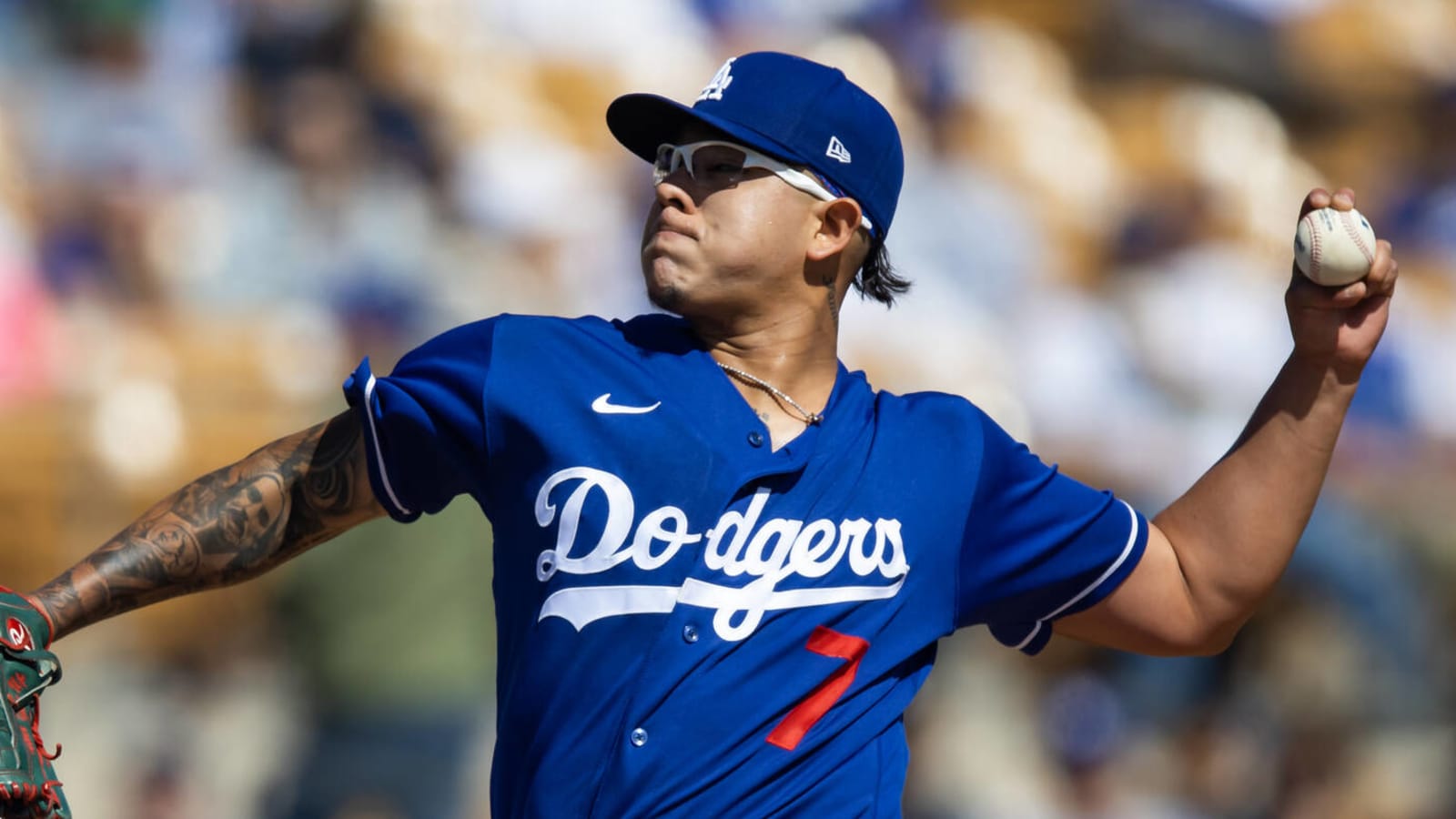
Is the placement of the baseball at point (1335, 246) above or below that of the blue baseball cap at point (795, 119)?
below

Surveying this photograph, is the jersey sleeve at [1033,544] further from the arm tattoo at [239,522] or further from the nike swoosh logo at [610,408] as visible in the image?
the arm tattoo at [239,522]

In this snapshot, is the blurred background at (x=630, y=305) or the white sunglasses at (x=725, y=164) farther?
the blurred background at (x=630, y=305)

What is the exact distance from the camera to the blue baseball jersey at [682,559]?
2252mm

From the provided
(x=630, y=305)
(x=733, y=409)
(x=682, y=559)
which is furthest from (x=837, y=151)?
(x=630, y=305)

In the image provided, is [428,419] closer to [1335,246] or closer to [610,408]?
[610,408]

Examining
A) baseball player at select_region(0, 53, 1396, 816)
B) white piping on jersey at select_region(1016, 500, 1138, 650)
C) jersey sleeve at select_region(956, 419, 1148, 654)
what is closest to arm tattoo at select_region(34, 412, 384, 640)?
baseball player at select_region(0, 53, 1396, 816)

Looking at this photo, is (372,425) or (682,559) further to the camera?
(372,425)

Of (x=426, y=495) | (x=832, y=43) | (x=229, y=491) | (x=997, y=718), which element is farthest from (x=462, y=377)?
(x=832, y=43)

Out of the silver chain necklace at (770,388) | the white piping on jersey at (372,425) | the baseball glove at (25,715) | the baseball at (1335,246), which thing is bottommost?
the baseball glove at (25,715)

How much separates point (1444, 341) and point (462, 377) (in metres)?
6.63

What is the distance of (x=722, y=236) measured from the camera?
2.53m

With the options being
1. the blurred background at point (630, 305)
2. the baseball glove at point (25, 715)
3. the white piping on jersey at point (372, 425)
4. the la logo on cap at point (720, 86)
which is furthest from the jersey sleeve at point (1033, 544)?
the blurred background at point (630, 305)

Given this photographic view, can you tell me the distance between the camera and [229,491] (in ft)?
8.02

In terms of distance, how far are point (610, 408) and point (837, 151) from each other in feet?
1.85
